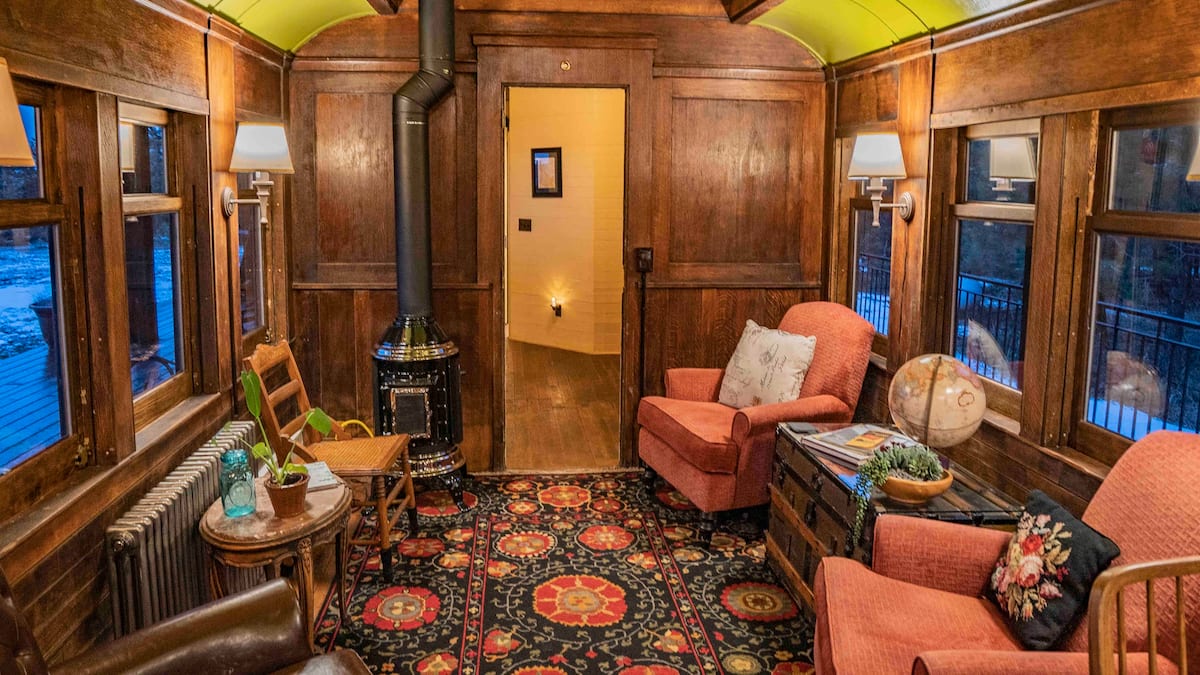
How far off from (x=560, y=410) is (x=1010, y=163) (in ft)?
12.4

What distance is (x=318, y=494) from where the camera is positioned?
3.38 meters

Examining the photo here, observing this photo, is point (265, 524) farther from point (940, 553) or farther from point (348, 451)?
point (940, 553)

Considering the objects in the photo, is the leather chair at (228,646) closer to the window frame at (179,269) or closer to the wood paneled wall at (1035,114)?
the window frame at (179,269)

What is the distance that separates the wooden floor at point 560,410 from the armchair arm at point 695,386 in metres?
0.77

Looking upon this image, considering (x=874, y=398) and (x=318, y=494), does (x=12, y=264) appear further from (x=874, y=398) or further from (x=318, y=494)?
(x=874, y=398)

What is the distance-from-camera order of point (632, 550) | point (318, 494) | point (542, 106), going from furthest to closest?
1. point (542, 106)
2. point (632, 550)
3. point (318, 494)

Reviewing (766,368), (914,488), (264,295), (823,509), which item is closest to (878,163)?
(766,368)

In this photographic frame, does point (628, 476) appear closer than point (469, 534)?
No

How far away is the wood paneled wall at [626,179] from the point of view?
5.13 meters

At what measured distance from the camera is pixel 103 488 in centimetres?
292

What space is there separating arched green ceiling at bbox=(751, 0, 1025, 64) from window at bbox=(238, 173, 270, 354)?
2.76 m

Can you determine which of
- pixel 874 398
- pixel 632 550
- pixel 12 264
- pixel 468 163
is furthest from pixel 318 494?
pixel 874 398

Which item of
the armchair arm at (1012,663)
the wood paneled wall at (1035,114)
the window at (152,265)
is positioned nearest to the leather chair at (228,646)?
the window at (152,265)

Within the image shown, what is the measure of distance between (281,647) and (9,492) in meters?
0.86
